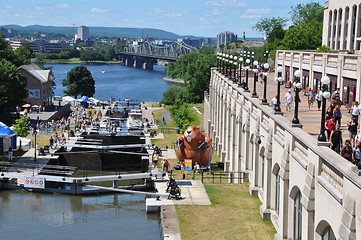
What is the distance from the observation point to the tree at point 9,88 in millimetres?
77938

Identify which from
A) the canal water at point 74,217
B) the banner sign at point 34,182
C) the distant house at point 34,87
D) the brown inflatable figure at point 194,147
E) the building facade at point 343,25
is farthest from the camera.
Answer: the distant house at point 34,87

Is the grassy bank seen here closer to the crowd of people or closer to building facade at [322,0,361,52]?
the crowd of people

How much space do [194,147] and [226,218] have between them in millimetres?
16216

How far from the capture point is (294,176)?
2331cm

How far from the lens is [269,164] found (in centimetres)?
2928

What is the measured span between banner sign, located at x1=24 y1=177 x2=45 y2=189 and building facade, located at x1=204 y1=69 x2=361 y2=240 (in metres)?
14.2

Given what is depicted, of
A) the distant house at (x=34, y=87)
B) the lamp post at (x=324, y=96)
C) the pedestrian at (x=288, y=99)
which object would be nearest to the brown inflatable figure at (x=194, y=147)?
the pedestrian at (x=288, y=99)

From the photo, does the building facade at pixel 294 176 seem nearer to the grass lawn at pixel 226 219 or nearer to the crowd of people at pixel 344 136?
the crowd of people at pixel 344 136

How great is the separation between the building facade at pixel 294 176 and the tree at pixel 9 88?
43.8 meters

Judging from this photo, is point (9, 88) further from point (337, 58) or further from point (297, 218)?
point (297, 218)

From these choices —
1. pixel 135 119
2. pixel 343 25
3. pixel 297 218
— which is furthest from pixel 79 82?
pixel 297 218

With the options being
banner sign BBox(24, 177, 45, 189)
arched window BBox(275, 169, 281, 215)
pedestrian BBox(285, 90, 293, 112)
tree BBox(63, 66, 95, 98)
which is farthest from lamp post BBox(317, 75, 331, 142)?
tree BBox(63, 66, 95, 98)

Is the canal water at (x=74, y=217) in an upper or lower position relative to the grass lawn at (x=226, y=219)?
lower

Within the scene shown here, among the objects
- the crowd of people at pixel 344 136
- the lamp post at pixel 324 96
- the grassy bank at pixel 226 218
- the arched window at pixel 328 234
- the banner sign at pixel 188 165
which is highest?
the lamp post at pixel 324 96
